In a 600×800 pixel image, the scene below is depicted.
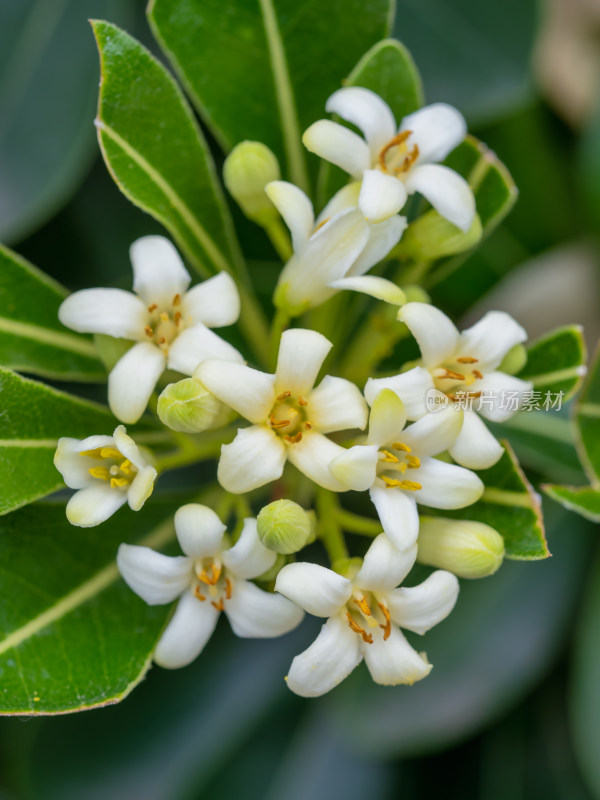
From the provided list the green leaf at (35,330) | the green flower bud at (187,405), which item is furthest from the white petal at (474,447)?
the green leaf at (35,330)

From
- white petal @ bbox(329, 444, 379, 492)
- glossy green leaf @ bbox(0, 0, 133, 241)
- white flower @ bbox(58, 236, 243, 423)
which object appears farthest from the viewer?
glossy green leaf @ bbox(0, 0, 133, 241)

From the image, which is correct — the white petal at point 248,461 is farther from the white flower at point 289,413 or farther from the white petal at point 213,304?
the white petal at point 213,304

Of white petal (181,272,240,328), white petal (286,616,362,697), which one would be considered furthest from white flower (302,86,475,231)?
white petal (286,616,362,697)

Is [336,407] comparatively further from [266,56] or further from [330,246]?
[266,56]

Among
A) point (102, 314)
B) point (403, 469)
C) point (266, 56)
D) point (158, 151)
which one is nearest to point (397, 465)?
point (403, 469)

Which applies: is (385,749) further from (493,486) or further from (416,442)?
(416,442)

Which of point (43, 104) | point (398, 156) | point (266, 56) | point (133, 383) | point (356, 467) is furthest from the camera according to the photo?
point (43, 104)

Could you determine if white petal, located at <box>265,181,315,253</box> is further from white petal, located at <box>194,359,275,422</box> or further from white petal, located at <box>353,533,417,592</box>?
white petal, located at <box>353,533,417,592</box>
